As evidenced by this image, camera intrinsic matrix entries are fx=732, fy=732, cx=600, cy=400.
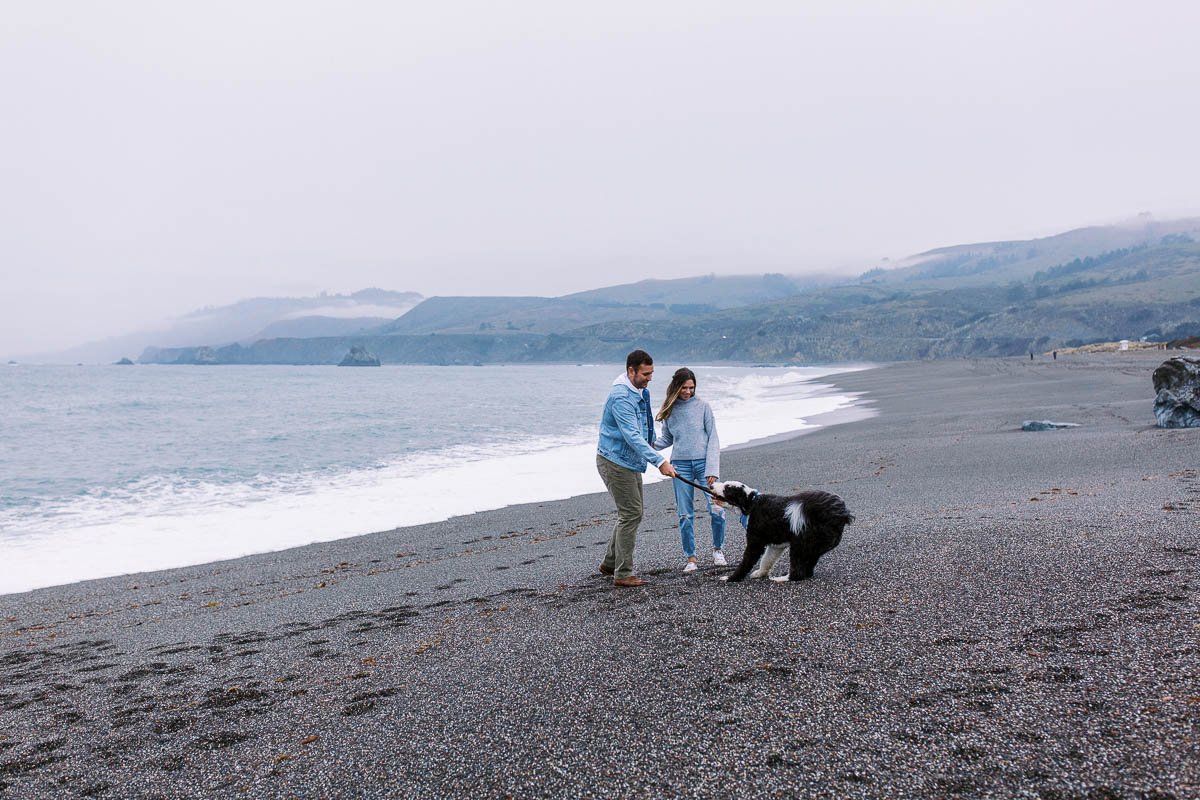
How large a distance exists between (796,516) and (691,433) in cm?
149

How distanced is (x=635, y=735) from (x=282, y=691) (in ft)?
9.38

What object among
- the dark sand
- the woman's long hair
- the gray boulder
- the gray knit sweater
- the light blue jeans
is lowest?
the gray boulder

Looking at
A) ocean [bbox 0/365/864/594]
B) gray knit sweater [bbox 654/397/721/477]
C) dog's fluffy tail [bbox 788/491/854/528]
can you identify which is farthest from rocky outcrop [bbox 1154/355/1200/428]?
gray knit sweater [bbox 654/397/721/477]

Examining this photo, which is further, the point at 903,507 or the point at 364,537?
the point at 364,537

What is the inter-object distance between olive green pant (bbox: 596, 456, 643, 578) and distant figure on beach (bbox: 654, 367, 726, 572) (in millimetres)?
550

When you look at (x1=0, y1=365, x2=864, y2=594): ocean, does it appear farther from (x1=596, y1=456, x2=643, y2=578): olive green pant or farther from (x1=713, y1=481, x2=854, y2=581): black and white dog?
(x1=713, y1=481, x2=854, y2=581): black and white dog

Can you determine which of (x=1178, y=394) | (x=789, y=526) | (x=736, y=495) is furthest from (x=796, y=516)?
(x=1178, y=394)

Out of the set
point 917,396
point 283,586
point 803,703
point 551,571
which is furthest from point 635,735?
point 917,396

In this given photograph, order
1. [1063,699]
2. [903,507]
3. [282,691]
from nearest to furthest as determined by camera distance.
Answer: [1063,699]
[282,691]
[903,507]

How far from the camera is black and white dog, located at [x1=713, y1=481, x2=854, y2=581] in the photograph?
6.64 meters

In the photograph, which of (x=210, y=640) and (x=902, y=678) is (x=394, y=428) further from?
(x=902, y=678)

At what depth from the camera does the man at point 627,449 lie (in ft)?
23.2

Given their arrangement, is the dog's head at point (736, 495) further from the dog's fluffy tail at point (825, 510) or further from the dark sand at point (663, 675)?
the dark sand at point (663, 675)

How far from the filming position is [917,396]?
3716 centimetres
